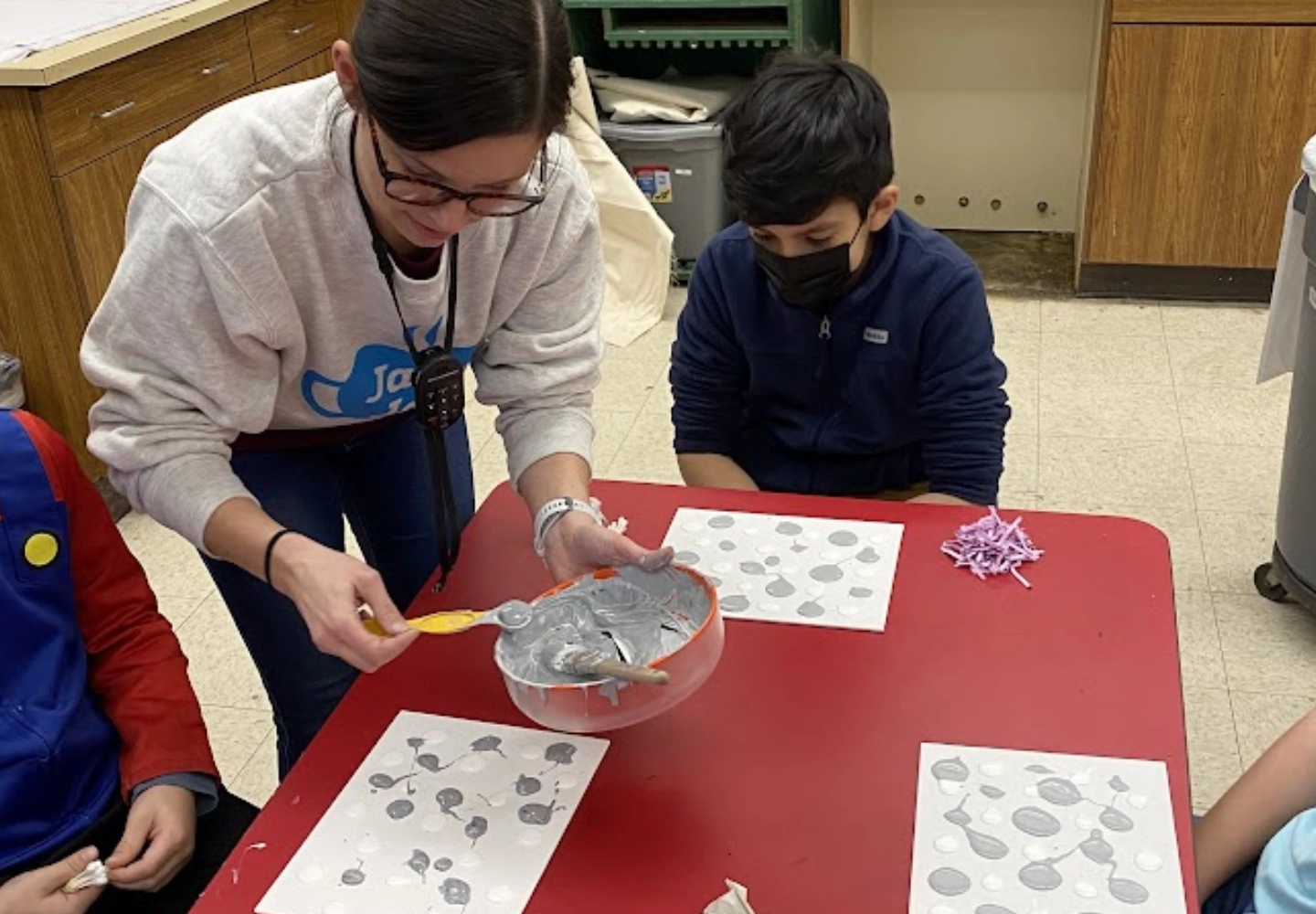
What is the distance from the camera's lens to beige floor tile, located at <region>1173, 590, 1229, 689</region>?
6.63 feet

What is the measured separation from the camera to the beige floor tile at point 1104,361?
293cm

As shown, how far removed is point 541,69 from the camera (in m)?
0.97

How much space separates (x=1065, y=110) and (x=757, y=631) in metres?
2.84

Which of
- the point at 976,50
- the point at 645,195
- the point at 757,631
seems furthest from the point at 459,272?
the point at 976,50

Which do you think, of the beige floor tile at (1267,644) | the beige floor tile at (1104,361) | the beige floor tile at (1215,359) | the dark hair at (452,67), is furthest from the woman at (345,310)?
the beige floor tile at (1215,359)

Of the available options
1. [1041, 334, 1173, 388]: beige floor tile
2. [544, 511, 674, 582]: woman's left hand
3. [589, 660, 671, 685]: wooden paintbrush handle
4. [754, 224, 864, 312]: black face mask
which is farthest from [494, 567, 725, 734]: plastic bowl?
[1041, 334, 1173, 388]: beige floor tile

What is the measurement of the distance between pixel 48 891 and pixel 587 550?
530 mm

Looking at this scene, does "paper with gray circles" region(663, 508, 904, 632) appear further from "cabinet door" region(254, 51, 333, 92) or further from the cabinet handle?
"cabinet door" region(254, 51, 333, 92)

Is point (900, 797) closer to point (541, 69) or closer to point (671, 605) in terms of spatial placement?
point (671, 605)

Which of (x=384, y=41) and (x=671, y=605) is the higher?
(x=384, y=41)

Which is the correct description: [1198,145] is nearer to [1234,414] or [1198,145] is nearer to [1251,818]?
[1234,414]

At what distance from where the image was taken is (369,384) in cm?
128

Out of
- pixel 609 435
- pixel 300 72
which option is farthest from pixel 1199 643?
pixel 300 72

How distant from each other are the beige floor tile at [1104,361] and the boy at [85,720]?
2.13 meters
